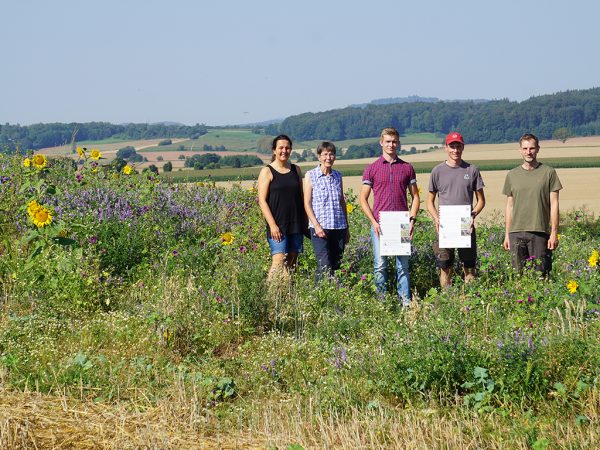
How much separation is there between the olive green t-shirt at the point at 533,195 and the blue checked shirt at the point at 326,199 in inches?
62.6

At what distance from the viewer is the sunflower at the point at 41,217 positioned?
22.9ft

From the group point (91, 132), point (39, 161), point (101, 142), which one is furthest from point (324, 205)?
point (101, 142)

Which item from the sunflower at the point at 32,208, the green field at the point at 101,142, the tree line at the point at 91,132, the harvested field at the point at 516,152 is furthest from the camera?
the green field at the point at 101,142

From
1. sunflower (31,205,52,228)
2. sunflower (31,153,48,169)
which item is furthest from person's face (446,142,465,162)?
sunflower (31,153,48,169)

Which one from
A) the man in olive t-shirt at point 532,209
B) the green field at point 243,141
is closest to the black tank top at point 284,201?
the man in olive t-shirt at point 532,209

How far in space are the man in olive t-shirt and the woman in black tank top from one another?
1.96m

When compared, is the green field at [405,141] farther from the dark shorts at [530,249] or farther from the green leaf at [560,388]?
the green leaf at [560,388]

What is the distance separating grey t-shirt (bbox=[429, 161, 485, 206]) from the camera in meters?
7.47

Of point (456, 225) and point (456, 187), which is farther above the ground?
point (456, 187)

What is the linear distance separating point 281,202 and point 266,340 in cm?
172

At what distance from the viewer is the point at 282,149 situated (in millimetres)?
7496

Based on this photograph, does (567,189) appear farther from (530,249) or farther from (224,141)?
(224,141)

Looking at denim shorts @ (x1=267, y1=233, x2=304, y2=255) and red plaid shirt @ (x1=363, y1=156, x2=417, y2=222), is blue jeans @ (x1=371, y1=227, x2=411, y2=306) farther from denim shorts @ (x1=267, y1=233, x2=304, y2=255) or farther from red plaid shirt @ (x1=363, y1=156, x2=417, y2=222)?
denim shorts @ (x1=267, y1=233, x2=304, y2=255)

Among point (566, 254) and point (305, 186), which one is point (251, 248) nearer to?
point (305, 186)
